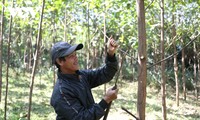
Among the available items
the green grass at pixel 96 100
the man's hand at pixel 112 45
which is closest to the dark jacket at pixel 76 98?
the man's hand at pixel 112 45

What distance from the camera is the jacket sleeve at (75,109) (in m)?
1.95

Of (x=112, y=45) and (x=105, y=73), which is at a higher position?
(x=112, y=45)

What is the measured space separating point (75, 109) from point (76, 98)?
0.40 feet

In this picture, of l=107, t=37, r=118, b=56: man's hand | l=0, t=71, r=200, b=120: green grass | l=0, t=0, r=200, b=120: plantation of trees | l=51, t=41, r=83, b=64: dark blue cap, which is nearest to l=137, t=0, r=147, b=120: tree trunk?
l=0, t=0, r=200, b=120: plantation of trees

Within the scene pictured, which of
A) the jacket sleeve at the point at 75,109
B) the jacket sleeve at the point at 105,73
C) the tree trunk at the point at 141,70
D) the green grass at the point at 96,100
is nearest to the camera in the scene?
the jacket sleeve at the point at 75,109

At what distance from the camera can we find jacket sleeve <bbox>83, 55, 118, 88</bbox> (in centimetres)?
238

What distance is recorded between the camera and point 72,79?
2188 millimetres

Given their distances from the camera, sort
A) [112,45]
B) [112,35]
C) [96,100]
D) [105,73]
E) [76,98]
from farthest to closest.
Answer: [96,100] → [112,35] → [105,73] → [112,45] → [76,98]

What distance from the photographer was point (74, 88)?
211 centimetres

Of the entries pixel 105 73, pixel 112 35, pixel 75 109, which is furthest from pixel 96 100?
pixel 75 109

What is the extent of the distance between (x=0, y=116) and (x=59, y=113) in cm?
630

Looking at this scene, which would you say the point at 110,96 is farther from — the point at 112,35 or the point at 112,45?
the point at 112,35

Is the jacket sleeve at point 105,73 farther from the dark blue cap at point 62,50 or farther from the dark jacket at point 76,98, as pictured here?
the dark blue cap at point 62,50

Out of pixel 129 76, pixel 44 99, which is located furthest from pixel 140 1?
pixel 129 76
